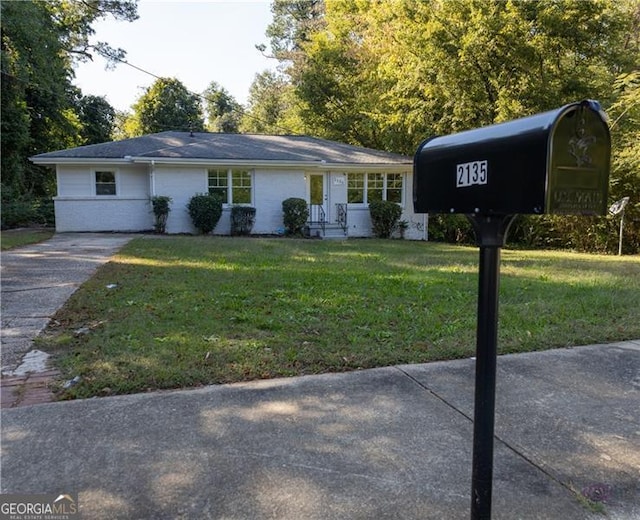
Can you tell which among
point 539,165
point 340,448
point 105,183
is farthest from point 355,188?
point 539,165

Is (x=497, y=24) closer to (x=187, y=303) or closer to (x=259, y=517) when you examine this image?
(x=187, y=303)

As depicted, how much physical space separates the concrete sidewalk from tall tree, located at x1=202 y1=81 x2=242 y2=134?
4724 cm

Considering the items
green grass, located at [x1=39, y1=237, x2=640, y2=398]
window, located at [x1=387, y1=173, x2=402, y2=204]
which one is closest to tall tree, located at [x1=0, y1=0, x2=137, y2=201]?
green grass, located at [x1=39, y1=237, x2=640, y2=398]

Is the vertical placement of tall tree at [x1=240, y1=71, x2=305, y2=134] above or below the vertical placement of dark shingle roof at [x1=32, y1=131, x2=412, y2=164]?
above

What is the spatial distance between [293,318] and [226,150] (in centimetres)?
1382

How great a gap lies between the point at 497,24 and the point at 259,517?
57.8ft

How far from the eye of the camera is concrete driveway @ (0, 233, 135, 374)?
A: 4.49 meters

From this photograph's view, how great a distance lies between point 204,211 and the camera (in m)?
16.3

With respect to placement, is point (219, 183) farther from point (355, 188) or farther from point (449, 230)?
point (449, 230)

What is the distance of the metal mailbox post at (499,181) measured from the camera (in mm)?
1451

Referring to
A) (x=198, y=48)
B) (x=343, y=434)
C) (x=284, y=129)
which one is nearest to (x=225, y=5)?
(x=198, y=48)

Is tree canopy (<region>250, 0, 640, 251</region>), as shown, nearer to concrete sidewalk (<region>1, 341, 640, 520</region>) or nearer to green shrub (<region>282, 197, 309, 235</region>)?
green shrub (<region>282, 197, 309, 235</region>)

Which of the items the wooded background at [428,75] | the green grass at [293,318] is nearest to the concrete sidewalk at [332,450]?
the green grass at [293,318]

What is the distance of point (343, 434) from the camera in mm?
2775
